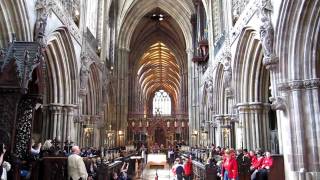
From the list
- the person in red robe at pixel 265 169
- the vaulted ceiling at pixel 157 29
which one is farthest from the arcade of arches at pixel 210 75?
the vaulted ceiling at pixel 157 29

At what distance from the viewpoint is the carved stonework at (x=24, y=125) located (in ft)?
27.7

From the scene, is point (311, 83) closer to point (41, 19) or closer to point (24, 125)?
point (24, 125)

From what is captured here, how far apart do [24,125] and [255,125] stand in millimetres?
10923

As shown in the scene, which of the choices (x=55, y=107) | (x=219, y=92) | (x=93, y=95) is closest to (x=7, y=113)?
(x=55, y=107)

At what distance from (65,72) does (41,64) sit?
7201mm

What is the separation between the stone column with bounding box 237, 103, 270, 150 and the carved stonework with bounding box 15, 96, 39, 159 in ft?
34.3

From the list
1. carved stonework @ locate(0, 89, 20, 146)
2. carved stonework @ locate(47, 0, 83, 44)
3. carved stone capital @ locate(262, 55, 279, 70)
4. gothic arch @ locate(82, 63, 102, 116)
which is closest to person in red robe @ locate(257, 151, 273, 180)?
carved stone capital @ locate(262, 55, 279, 70)

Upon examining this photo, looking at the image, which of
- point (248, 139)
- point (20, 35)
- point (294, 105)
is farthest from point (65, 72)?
point (294, 105)

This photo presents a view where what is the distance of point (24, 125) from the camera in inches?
349

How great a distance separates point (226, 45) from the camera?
62.3 feet

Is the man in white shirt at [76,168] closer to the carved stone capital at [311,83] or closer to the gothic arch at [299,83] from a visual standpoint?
the gothic arch at [299,83]

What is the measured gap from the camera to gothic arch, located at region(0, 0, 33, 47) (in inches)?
432

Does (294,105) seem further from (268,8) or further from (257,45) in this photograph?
(257,45)

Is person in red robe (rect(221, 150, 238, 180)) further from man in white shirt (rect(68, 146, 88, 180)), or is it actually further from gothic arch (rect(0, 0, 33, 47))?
gothic arch (rect(0, 0, 33, 47))
